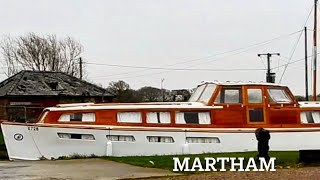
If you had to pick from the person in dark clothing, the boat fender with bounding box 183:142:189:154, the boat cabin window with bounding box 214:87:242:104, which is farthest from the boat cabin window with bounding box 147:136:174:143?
the person in dark clothing

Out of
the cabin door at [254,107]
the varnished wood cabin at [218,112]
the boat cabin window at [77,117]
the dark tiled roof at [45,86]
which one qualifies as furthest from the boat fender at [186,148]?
the dark tiled roof at [45,86]

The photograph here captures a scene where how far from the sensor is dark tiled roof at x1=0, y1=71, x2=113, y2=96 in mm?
43909

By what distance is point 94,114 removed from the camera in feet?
68.0

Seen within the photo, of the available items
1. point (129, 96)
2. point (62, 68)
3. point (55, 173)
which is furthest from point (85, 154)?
point (62, 68)

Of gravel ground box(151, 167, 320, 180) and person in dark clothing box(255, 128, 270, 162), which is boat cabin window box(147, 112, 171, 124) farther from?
gravel ground box(151, 167, 320, 180)

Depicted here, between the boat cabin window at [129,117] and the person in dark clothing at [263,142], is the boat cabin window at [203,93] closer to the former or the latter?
the boat cabin window at [129,117]

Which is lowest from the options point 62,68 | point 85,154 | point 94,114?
point 85,154

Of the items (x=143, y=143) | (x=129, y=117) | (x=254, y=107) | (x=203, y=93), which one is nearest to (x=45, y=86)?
(x=203, y=93)

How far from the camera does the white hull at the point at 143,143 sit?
20016mm

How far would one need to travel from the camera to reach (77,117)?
819 inches

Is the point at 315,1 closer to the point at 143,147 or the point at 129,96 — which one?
the point at 143,147

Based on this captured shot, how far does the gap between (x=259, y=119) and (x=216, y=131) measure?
1.60m

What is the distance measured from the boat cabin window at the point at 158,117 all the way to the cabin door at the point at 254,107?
108 inches

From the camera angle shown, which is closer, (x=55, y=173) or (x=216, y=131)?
(x=55, y=173)
